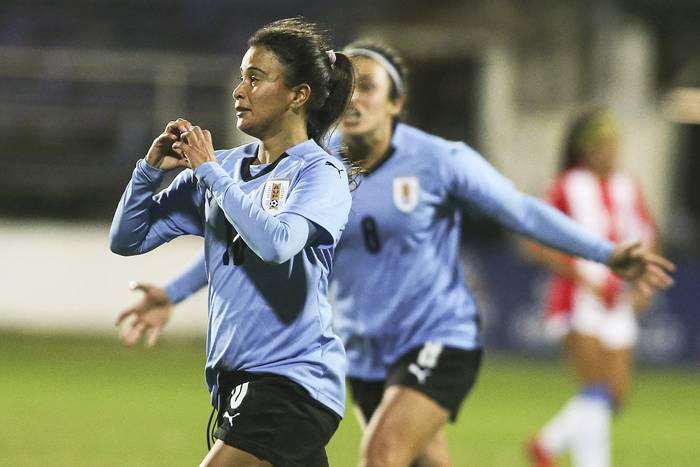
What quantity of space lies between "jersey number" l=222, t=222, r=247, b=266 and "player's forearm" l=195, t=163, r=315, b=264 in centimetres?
25

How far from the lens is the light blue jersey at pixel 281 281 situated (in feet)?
13.6

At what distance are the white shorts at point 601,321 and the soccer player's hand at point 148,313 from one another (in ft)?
12.0

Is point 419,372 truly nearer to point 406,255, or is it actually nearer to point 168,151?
point 406,255

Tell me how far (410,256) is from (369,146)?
0.49 meters

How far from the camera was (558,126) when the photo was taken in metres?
21.8

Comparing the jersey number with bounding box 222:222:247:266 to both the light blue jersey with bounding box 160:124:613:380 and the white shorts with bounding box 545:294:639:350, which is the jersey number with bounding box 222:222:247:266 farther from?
the white shorts with bounding box 545:294:639:350

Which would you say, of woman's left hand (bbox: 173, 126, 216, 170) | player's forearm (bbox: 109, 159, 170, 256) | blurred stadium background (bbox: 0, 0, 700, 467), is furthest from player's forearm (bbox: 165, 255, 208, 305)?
blurred stadium background (bbox: 0, 0, 700, 467)

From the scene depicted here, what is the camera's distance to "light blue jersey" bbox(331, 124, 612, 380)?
5805 mm

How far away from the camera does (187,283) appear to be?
17.7ft

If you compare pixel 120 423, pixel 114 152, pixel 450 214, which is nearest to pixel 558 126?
pixel 114 152

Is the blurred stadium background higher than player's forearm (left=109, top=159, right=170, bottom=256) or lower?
lower

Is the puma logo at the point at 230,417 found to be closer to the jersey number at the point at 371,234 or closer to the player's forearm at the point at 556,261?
the jersey number at the point at 371,234

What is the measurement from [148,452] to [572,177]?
10.5ft

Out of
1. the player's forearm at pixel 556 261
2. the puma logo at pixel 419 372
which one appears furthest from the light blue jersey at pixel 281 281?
the player's forearm at pixel 556 261
